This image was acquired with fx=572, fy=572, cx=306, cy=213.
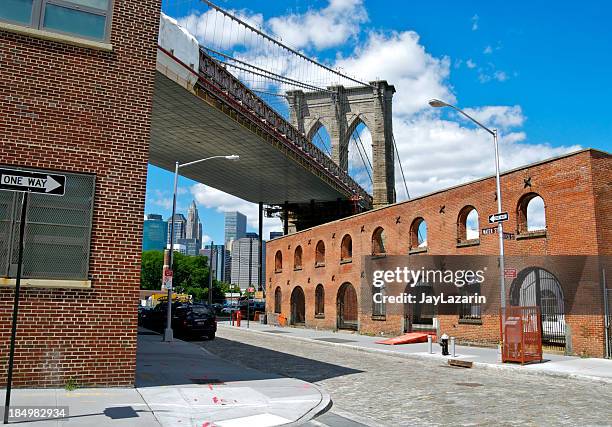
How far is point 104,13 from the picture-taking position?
1179cm

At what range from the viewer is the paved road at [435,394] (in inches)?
378

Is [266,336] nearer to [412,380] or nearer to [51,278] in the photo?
[412,380]

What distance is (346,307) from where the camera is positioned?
123 ft

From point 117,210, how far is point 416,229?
21.0m

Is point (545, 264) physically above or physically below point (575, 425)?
above

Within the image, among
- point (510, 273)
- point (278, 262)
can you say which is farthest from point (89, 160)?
point (278, 262)

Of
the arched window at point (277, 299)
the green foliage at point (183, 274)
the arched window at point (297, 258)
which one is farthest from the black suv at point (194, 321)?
the green foliage at point (183, 274)

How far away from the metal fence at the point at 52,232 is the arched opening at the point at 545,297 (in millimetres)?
16573

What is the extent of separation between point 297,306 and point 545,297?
80.0 ft

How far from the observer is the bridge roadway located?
41.3 meters

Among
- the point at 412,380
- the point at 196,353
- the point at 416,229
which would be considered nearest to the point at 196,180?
the point at 416,229

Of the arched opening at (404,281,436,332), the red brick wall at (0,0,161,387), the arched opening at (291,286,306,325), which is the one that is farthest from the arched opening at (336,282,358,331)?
the red brick wall at (0,0,161,387)

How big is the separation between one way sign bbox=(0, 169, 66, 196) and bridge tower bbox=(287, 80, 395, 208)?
7055 cm

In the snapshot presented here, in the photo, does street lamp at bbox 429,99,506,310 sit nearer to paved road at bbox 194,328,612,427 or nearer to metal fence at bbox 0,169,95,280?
paved road at bbox 194,328,612,427
